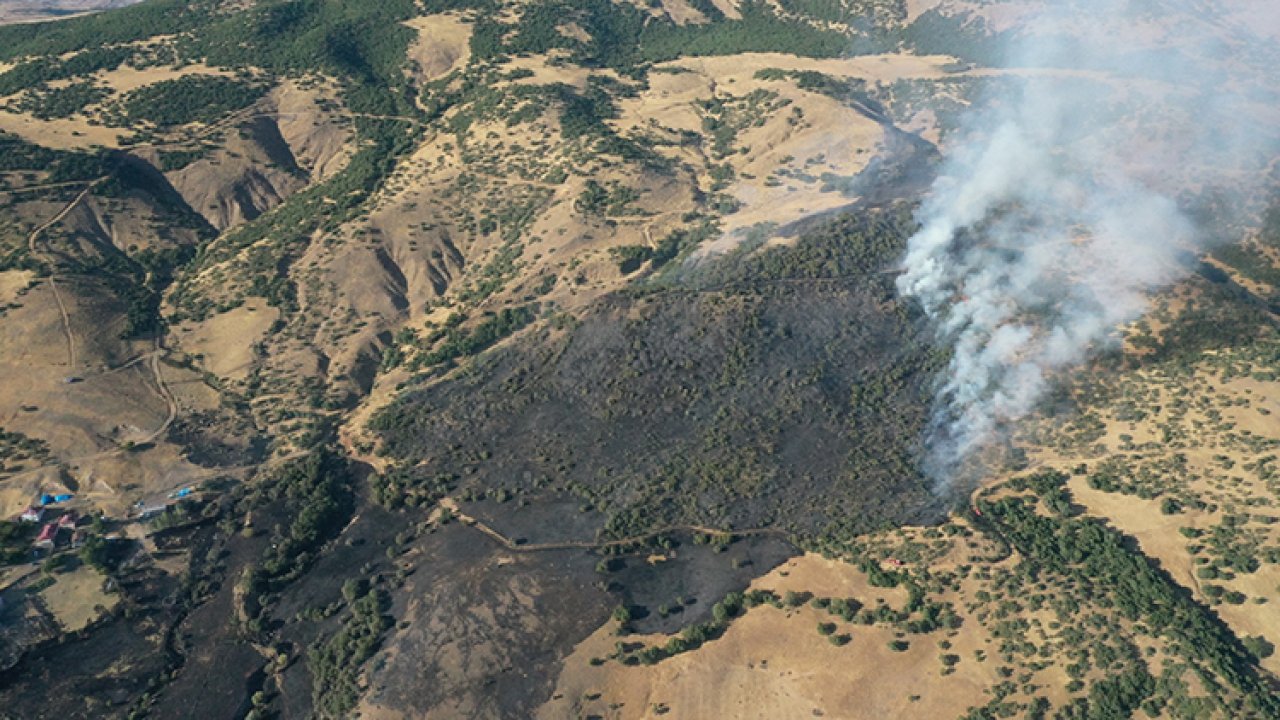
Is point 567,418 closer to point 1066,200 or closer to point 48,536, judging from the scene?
point 48,536

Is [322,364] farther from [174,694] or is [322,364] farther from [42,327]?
[174,694]

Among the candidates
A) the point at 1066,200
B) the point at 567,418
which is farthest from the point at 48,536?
the point at 1066,200

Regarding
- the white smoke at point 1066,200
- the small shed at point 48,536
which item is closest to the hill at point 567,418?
the small shed at point 48,536

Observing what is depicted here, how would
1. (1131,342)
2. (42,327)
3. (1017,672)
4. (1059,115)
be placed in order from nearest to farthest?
(1017,672) → (1131,342) → (42,327) → (1059,115)

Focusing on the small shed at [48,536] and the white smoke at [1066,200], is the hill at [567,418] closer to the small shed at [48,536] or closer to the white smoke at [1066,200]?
the small shed at [48,536]

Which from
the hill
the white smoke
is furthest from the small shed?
the white smoke

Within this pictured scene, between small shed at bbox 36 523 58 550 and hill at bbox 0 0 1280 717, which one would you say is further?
small shed at bbox 36 523 58 550

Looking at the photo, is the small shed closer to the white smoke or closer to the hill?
the hill

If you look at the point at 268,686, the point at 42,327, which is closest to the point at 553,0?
the point at 42,327
